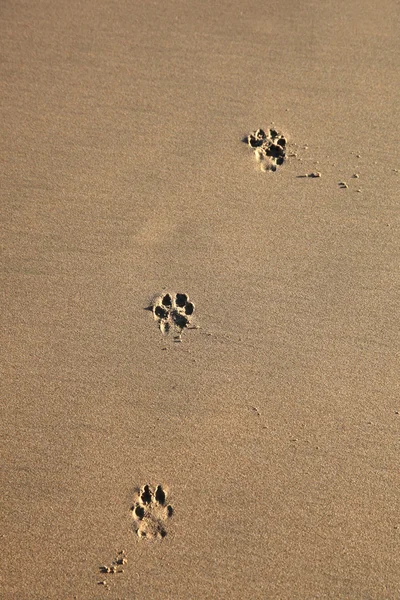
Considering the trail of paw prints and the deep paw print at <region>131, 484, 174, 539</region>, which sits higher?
the deep paw print at <region>131, 484, 174, 539</region>

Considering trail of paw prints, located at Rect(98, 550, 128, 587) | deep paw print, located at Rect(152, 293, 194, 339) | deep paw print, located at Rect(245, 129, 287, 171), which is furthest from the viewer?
deep paw print, located at Rect(245, 129, 287, 171)

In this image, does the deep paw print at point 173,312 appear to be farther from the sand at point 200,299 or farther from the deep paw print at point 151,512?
the deep paw print at point 151,512

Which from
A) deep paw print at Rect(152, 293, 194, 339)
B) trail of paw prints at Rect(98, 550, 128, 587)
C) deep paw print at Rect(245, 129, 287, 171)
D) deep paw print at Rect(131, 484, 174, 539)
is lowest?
trail of paw prints at Rect(98, 550, 128, 587)

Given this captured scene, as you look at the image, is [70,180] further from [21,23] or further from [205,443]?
[205,443]

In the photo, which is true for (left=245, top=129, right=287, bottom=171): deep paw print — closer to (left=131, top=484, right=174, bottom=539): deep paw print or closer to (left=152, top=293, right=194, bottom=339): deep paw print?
(left=152, top=293, right=194, bottom=339): deep paw print

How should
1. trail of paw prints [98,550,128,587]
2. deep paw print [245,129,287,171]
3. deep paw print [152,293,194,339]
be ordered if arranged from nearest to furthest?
trail of paw prints [98,550,128,587] < deep paw print [152,293,194,339] < deep paw print [245,129,287,171]

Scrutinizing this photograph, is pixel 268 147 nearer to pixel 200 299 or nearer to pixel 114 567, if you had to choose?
pixel 200 299

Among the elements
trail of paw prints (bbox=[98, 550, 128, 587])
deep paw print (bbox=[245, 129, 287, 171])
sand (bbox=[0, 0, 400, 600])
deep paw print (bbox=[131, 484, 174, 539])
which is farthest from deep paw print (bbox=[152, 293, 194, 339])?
trail of paw prints (bbox=[98, 550, 128, 587])
